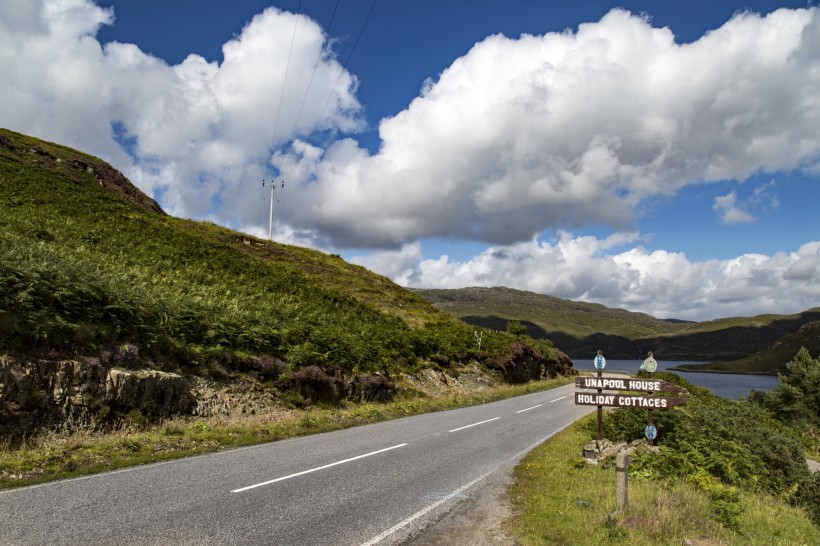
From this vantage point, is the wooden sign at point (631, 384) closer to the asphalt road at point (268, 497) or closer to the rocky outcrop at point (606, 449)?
the rocky outcrop at point (606, 449)

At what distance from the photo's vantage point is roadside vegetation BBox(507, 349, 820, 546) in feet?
23.5

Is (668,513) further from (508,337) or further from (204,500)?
(508,337)

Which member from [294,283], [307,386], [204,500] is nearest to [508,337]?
[294,283]

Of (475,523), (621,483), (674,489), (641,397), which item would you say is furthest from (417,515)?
(641,397)

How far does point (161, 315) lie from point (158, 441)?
6879 millimetres

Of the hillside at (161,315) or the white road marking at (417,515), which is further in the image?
the hillside at (161,315)

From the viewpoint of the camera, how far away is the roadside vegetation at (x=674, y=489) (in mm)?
7164

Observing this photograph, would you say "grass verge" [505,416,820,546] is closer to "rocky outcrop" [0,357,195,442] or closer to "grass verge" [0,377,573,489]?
"grass verge" [0,377,573,489]

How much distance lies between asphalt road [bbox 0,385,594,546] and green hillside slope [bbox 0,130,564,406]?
600cm

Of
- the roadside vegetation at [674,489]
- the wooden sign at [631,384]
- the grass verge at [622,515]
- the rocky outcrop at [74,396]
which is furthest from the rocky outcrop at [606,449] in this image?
the rocky outcrop at [74,396]

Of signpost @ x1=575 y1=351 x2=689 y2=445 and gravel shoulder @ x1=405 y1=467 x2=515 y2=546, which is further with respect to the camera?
signpost @ x1=575 y1=351 x2=689 y2=445

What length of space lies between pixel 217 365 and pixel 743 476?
1712 cm

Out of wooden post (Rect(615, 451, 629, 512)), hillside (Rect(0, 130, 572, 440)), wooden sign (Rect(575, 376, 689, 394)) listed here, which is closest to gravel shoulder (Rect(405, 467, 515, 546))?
wooden post (Rect(615, 451, 629, 512))

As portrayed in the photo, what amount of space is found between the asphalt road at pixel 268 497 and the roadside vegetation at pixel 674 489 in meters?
1.61
